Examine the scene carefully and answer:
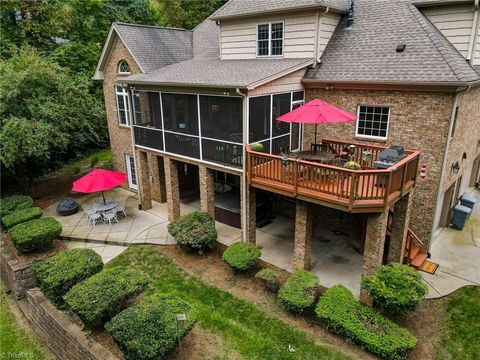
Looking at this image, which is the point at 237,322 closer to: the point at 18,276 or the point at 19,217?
the point at 18,276

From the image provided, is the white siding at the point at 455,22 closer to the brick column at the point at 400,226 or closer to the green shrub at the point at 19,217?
the brick column at the point at 400,226

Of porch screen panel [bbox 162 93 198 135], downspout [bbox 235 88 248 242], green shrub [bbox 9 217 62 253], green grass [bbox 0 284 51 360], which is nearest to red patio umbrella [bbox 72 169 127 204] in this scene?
green shrub [bbox 9 217 62 253]

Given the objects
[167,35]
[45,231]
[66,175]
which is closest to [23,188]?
[66,175]

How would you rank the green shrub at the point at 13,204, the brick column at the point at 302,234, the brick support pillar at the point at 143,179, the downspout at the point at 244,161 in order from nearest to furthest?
the brick column at the point at 302,234 → the downspout at the point at 244,161 → the green shrub at the point at 13,204 → the brick support pillar at the point at 143,179

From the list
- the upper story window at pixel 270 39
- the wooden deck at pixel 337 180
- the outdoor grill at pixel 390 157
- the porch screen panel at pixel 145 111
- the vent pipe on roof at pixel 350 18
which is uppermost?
the vent pipe on roof at pixel 350 18

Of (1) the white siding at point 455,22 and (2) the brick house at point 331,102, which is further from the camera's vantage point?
(1) the white siding at point 455,22

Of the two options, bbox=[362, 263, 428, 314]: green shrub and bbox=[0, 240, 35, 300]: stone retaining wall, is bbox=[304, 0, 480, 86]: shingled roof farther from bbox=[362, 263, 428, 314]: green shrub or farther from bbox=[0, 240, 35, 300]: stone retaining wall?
bbox=[0, 240, 35, 300]: stone retaining wall

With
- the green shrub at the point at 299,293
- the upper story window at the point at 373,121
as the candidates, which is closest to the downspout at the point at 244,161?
the green shrub at the point at 299,293
